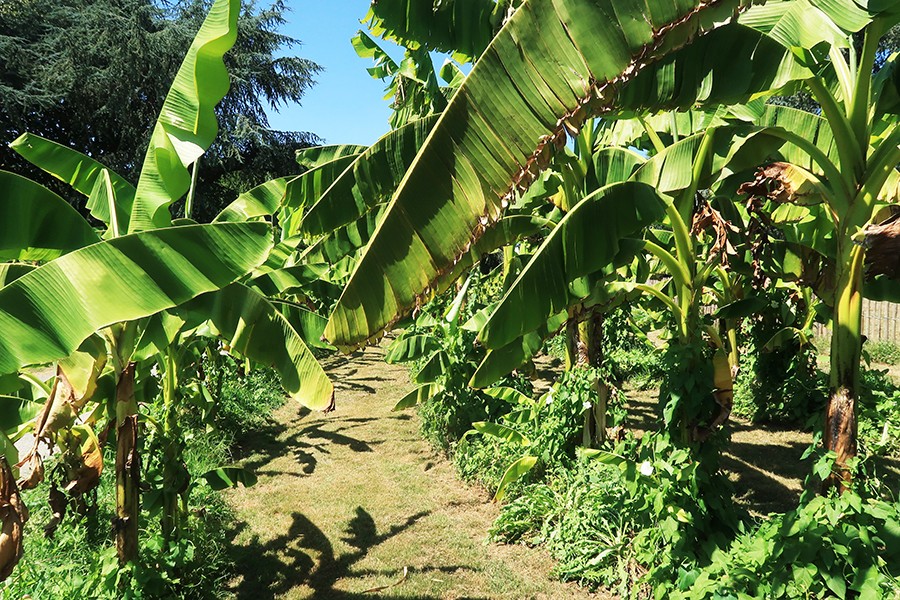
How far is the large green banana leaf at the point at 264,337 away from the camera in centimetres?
336

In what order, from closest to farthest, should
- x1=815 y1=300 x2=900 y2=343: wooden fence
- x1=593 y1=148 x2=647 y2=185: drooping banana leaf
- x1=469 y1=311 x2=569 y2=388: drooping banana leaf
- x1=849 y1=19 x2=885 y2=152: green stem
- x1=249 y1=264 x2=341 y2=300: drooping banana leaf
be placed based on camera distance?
x1=849 y1=19 x2=885 y2=152: green stem, x1=469 y1=311 x2=569 y2=388: drooping banana leaf, x1=593 y1=148 x2=647 y2=185: drooping banana leaf, x1=249 y1=264 x2=341 y2=300: drooping banana leaf, x1=815 y1=300 x2=900 y2=343: wooden fence

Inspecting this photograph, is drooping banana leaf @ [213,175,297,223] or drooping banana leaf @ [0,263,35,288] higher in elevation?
drooping banana leaf @ [213,175,297,223]

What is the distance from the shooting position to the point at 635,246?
337 cm

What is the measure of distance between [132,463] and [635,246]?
3.39 m

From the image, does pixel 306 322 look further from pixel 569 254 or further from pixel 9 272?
pixel 569 254

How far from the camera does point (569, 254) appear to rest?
10.0ft

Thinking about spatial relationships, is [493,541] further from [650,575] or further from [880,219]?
[880,219]

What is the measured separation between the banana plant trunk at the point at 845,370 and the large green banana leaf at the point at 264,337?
2.85 m

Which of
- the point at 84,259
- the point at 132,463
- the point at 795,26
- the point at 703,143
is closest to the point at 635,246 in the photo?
the point at 703,143

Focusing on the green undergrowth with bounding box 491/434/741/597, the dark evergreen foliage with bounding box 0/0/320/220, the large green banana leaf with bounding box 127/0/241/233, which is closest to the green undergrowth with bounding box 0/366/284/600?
the large green banana leaf with bounding box 127/0/241/233

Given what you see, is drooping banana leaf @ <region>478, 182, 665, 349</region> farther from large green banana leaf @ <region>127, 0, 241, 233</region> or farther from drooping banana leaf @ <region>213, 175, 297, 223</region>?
drooping banana leaf @ <region>213, 175, 297, 223</region>

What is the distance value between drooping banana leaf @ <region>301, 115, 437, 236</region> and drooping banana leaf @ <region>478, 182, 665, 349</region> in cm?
130

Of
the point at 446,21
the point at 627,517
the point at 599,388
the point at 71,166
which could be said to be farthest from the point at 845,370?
the point at 71,166

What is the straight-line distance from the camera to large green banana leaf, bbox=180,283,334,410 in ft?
11.0
